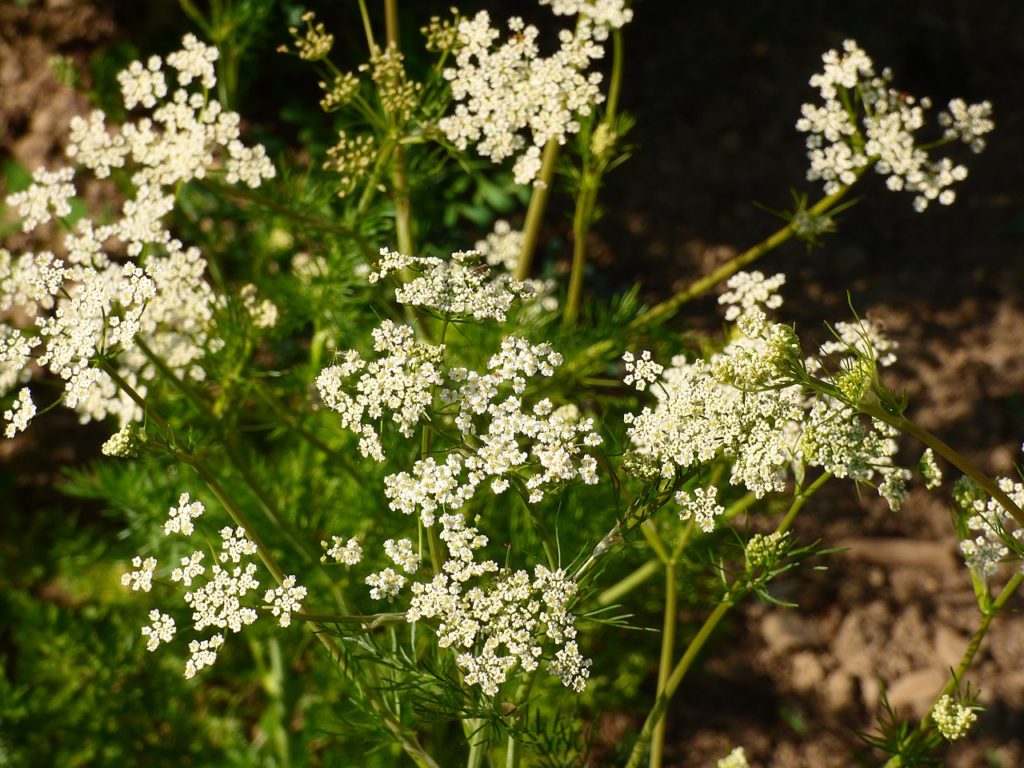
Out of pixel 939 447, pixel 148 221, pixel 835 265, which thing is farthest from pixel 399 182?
pixel 835 265

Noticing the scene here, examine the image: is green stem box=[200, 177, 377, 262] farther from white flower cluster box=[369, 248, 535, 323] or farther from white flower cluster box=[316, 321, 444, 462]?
white flower cluster box=[316, 321, 444, 462]

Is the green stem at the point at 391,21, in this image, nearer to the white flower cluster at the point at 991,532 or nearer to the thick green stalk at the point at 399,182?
the thick green stalk at the point at 399,182

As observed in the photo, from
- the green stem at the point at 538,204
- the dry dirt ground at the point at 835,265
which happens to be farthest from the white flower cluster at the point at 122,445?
the dry dirt ground at the point at 835,265

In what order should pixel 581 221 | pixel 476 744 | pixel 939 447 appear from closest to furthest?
1. pixel 939 447
2. pixel 476 744
3. pixel 581 221

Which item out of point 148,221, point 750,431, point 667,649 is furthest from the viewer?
point 148,221

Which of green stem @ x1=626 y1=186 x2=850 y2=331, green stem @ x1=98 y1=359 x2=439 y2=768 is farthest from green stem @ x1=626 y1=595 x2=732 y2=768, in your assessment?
green stem @ x1=626 y1=186 x2=850 y2=331

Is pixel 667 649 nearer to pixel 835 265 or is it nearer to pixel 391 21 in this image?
pixel 391 21

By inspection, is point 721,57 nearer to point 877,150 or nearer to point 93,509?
point 877,150
